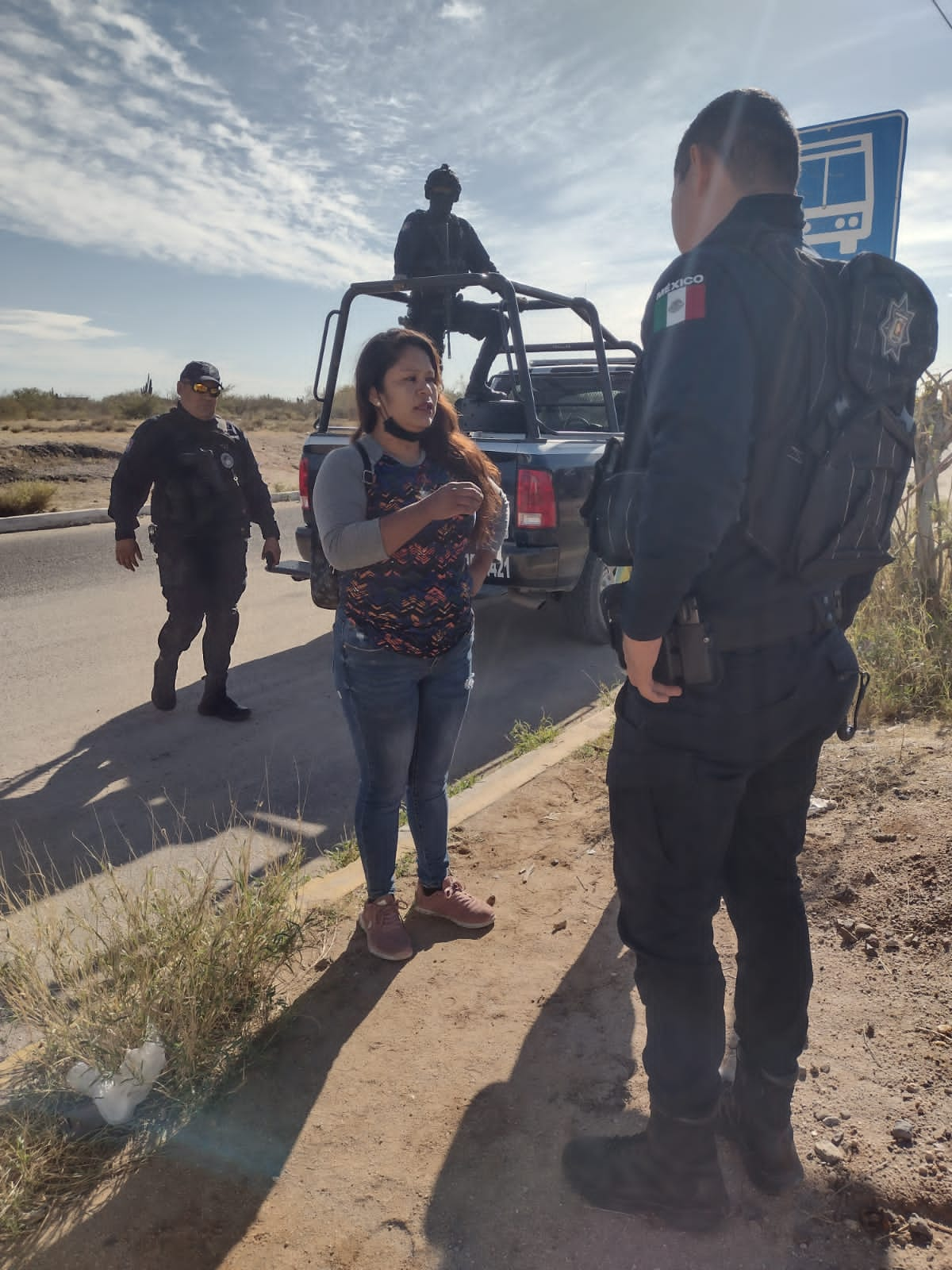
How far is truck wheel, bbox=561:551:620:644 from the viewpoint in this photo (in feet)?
20.9

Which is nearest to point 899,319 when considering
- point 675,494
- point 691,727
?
point 675,494

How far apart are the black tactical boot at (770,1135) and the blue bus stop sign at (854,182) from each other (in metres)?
2.91

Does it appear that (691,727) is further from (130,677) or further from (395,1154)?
(130,677)

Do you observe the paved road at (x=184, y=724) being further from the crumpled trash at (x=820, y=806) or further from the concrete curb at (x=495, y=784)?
the crumpled trash at (x=820, y=806)

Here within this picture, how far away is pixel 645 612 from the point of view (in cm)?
164

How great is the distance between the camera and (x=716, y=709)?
5.57 feet

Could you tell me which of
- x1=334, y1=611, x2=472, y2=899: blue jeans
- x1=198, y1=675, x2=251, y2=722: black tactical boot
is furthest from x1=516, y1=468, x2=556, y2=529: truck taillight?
x1=334, y1=611, x2=472, y2=899: blue jeans

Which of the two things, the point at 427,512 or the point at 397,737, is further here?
the point at 397,737

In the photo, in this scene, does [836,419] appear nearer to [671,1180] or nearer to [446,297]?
[671,1180]

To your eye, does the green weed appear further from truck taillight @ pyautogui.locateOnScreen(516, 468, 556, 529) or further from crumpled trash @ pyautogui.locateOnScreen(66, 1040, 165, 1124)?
crumpled trash @ pyautogui.locateOnScreen(66, 1040, 165, 1124)

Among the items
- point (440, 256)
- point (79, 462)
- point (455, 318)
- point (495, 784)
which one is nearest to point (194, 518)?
point (495, 784)

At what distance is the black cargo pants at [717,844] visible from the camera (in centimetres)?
172

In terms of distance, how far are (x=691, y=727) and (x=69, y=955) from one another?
1.72 metres

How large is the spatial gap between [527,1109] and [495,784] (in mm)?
1915
